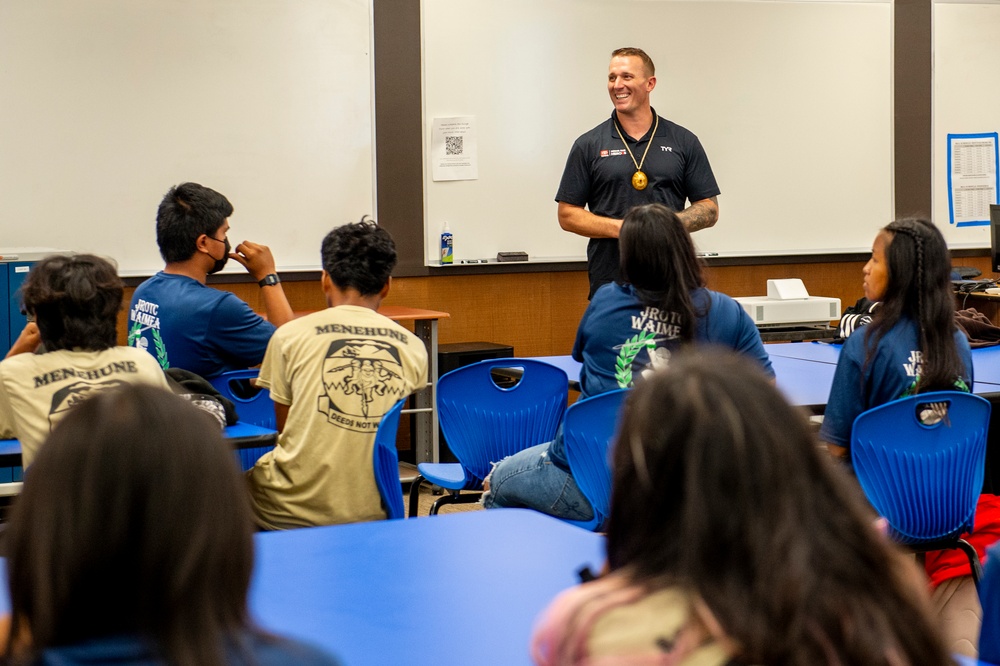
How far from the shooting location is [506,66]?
5980 millimetres

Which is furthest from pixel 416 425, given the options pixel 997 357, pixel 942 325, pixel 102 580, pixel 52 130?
pixel 102 580

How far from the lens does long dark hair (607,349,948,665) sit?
2.80 feet

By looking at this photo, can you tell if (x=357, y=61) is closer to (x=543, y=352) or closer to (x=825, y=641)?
(x=543, y=352)

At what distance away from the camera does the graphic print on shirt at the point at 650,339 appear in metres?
2.82

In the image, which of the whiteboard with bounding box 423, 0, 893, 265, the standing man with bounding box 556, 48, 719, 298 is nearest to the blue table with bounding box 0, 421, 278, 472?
the standing man with bounding box 556, 48, 719, 298

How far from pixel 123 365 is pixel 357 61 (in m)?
3.60

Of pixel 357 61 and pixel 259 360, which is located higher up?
pixel 357 61

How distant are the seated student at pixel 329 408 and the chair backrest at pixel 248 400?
59 centimetres

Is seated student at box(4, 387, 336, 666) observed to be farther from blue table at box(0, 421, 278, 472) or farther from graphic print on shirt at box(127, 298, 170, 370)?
graphic print on shirt at box(127, 298, 170, 370)

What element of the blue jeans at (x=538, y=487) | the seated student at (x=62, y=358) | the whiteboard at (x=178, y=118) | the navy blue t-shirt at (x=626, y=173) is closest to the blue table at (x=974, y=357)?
the navy blue t-shirt at (x=626, y=173)

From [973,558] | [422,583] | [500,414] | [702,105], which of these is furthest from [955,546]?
A: [702,105]

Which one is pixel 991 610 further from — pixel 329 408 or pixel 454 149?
pixel 454 149

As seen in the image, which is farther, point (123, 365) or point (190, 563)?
point (123, 365)

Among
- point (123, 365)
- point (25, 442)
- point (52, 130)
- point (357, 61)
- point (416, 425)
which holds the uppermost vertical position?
point (357, 61)
